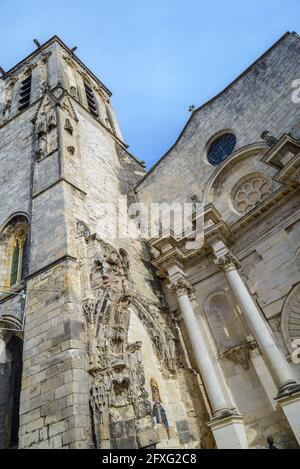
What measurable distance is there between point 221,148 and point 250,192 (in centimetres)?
234

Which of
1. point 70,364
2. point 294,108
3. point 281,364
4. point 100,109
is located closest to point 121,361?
point 70,364

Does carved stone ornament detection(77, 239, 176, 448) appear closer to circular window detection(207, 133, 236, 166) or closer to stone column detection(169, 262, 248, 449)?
stone column detection(169, 262, 248, 449)

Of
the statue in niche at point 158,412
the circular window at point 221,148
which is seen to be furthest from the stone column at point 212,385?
the circular window at point 221,148

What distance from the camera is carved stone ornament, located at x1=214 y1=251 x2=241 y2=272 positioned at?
28.2ft

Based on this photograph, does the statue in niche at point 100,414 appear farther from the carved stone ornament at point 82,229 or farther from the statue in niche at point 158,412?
the carved stone ornament at point 82,229

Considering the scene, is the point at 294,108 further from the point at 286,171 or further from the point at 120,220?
the point at 120,220

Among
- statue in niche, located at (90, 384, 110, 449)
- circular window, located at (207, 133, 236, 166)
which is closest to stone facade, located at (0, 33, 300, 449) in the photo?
statue in niche, located at (90, 384, 110, 449)

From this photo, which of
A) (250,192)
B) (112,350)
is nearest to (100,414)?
(112,350)

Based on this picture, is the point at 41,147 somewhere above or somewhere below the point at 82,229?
above

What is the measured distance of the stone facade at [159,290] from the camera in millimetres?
5617

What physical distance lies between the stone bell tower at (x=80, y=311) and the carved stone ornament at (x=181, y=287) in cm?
77

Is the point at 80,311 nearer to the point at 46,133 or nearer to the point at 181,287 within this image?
the point at 181,287

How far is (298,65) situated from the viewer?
10023mm

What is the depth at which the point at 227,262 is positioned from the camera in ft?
28.3
